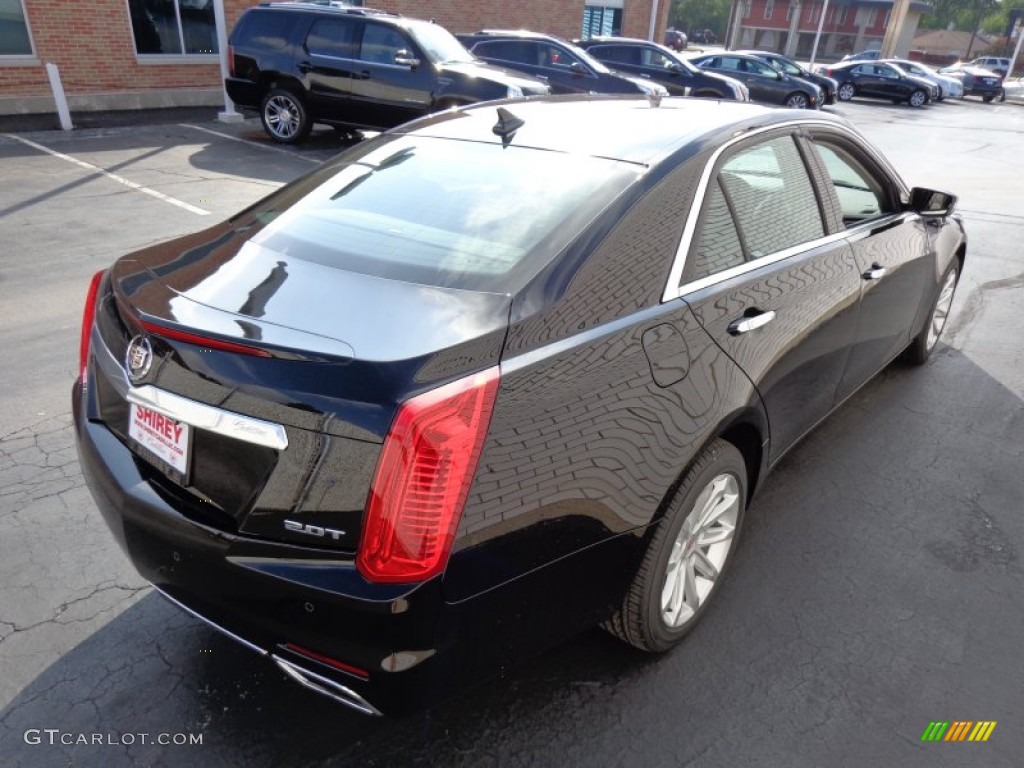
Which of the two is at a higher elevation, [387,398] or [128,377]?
[387,398]

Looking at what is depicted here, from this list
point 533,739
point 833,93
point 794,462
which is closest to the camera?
point 533,739

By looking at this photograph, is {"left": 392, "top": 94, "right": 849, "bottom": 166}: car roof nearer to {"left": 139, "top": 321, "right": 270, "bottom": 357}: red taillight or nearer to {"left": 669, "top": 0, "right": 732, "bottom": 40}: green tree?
{"left": 139, "top": 321, "right": 270, "bottom": 357}: red taillight

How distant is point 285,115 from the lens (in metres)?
11.8

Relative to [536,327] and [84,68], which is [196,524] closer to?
[536,327]

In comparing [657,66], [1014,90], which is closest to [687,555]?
[657,66]

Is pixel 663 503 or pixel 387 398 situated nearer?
pixel 387 398

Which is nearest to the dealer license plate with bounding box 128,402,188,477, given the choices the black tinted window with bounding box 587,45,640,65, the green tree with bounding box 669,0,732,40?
the black tinted window with bounding box 587,45,640,65

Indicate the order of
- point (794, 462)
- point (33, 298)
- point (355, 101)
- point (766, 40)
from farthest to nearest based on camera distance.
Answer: point (766, 40) < point (355, 101) < point (33, 298) < point (794, 462)

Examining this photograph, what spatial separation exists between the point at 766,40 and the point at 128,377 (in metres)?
91.0

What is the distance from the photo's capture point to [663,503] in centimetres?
227

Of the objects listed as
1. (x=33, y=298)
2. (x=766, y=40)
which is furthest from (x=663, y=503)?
(x=766, y=40)

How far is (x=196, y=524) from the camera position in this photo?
76.6 inches

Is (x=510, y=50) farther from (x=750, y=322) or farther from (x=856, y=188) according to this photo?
(x=750, y=322)

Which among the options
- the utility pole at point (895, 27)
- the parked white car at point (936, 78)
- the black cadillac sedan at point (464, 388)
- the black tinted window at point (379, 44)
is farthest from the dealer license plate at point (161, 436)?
the utility pole at point (895, 27)
